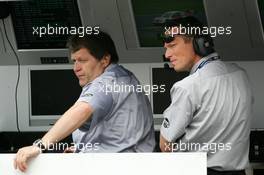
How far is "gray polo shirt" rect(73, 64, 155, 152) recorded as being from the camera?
9.65 ft

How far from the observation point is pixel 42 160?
2809 millimetres

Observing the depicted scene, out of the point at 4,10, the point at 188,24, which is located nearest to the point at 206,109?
the point at 188,24

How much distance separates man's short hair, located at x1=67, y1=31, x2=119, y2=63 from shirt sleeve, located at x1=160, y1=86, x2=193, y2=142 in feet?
1.34

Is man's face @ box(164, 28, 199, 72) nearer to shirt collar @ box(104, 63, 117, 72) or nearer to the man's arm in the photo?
shirt collar @ box(104, 63, 117, 72)

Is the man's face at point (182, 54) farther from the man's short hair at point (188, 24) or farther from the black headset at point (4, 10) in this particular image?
the black headset at point (4, 10)

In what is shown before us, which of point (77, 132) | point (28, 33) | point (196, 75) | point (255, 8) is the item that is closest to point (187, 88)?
point (196, 75)

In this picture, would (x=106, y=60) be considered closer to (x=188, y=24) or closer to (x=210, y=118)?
(x=188, y=24)

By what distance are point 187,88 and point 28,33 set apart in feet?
5.84

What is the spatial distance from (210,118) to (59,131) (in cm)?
68

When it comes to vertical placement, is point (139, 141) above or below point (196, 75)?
below

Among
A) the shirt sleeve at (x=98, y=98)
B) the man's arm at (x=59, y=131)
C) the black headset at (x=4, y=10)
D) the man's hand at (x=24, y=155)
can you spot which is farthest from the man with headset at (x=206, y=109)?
the black headset at (x=4, y=10)

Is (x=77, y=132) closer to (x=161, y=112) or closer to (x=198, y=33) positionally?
(x=198, y=33)

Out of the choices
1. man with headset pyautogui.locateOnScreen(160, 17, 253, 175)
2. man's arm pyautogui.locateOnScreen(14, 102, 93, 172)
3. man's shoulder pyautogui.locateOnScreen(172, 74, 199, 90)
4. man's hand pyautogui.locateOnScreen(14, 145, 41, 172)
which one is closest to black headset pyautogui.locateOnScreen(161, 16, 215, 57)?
man with headset pyautogui.locateOnScreen(160, 17, 253, 175)

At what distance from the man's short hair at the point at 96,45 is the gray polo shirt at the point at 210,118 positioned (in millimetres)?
393
